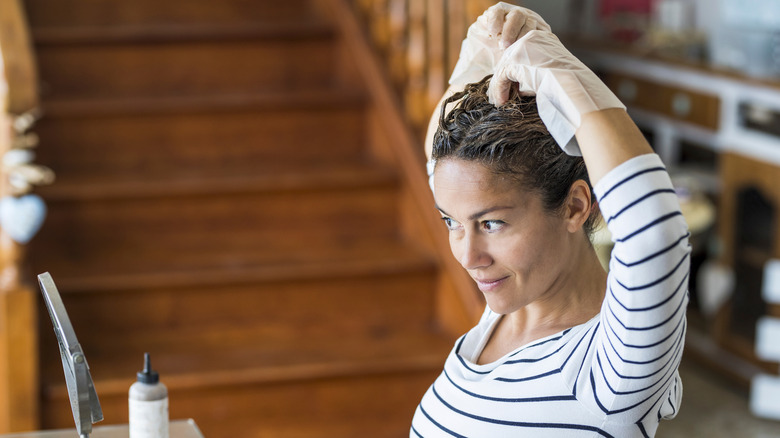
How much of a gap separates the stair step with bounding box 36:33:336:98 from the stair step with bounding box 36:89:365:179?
17cm

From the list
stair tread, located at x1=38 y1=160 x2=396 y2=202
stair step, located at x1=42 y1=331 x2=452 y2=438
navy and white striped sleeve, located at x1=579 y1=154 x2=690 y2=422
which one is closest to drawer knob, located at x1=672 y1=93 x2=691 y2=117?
stair tread, located at x1=38 y1=160 x2=396 y2=202

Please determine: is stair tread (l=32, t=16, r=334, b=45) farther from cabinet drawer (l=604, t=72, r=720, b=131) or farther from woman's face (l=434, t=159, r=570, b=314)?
Result: woman's face (l=434, t=159, r=570, b=314)

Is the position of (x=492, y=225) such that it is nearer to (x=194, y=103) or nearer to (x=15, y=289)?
(x=15, y=289)

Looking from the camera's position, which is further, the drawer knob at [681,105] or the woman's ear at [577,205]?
the drawer knob at [681,105]

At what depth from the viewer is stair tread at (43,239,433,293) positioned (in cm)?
250

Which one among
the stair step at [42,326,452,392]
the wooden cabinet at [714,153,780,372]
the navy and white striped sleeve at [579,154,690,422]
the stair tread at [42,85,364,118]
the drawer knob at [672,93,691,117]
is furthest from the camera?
the drawer knob at [672,93,691,117]

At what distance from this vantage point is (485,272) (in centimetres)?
104

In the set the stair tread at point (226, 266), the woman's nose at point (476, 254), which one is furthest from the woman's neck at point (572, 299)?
the stair tread at point (226, 266)

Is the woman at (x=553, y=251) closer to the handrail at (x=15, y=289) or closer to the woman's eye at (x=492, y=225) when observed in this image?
the woman's eye at (x=492, y=225)

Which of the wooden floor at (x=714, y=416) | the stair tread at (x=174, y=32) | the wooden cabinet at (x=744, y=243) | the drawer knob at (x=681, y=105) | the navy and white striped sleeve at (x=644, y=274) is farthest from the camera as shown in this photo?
the drawer knob at (x=681, y=105)

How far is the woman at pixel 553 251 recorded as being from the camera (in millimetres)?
860

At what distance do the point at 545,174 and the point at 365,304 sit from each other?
1670mm

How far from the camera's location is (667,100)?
3.86m

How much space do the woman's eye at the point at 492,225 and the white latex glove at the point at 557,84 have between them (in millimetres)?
131
